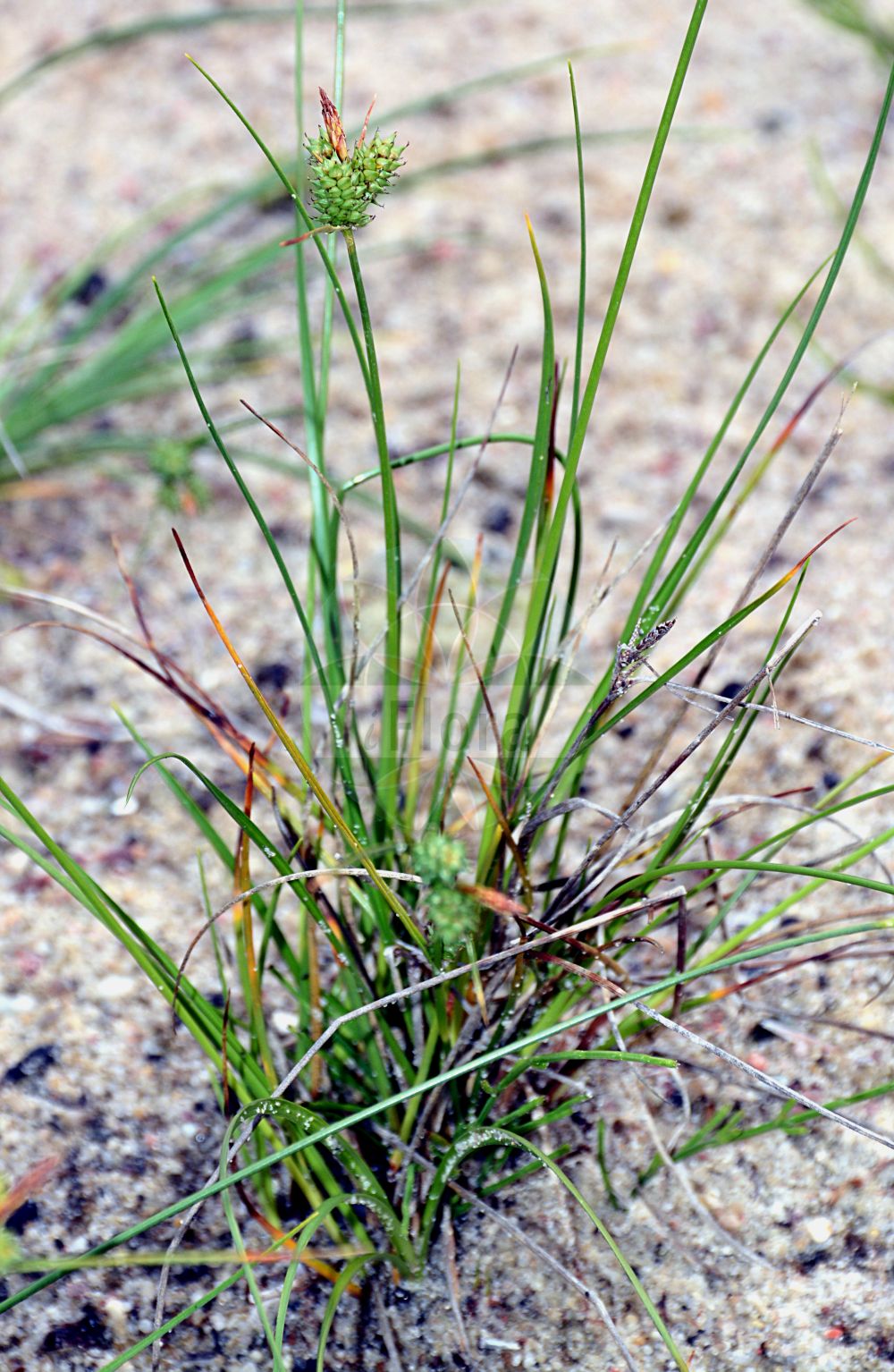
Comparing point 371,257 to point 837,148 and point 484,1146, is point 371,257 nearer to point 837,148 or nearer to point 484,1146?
point 837,148

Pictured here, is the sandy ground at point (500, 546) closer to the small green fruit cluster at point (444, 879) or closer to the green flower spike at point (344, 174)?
the small green fruit cluster at point (444, 879)

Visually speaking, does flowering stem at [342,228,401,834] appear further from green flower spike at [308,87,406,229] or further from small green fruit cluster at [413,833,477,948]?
small green fruit cluster at [413,833,477,948]


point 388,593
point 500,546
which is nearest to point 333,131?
point 388,593

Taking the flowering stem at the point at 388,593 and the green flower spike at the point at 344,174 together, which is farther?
the flowering stem at the point at 388,593

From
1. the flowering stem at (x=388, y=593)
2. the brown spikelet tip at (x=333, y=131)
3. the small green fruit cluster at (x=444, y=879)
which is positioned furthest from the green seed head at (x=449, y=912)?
the brown spikelet tip at (x=333, y=131)

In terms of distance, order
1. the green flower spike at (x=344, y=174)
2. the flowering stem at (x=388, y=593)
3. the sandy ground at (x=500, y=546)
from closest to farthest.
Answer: the green flower spike at (x=344, y=174) → the flowering stem at (x=388, y=593) → the sandy ground at (x=500, y=546)

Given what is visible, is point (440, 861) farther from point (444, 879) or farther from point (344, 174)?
point (344, 174)

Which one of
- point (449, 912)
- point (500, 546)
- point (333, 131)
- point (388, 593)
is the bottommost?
point (449, 912)
